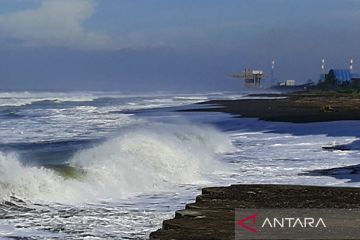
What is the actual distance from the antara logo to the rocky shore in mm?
145

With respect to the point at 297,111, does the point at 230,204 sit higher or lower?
higher

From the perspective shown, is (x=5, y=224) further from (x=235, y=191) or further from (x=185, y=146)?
(x=185, y=146)

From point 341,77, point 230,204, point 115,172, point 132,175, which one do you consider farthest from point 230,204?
point 341,77

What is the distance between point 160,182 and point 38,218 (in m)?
5.19

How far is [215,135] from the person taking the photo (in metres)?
27.5

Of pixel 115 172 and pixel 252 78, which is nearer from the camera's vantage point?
pixel 115 172

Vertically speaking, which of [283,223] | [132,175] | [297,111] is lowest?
[297,111]

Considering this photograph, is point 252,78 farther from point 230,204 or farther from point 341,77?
point 230,204

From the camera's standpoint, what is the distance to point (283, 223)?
6145mm

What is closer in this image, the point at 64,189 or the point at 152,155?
the point at 64,189

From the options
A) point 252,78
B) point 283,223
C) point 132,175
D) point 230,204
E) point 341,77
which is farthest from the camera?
point 252,78

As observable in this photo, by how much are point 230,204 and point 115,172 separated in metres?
8.65

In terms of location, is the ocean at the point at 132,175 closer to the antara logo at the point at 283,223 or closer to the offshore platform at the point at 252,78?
the antara logo at the point at 283,223

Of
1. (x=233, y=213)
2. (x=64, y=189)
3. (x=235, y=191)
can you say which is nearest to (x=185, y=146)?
(x=64, y=189)
